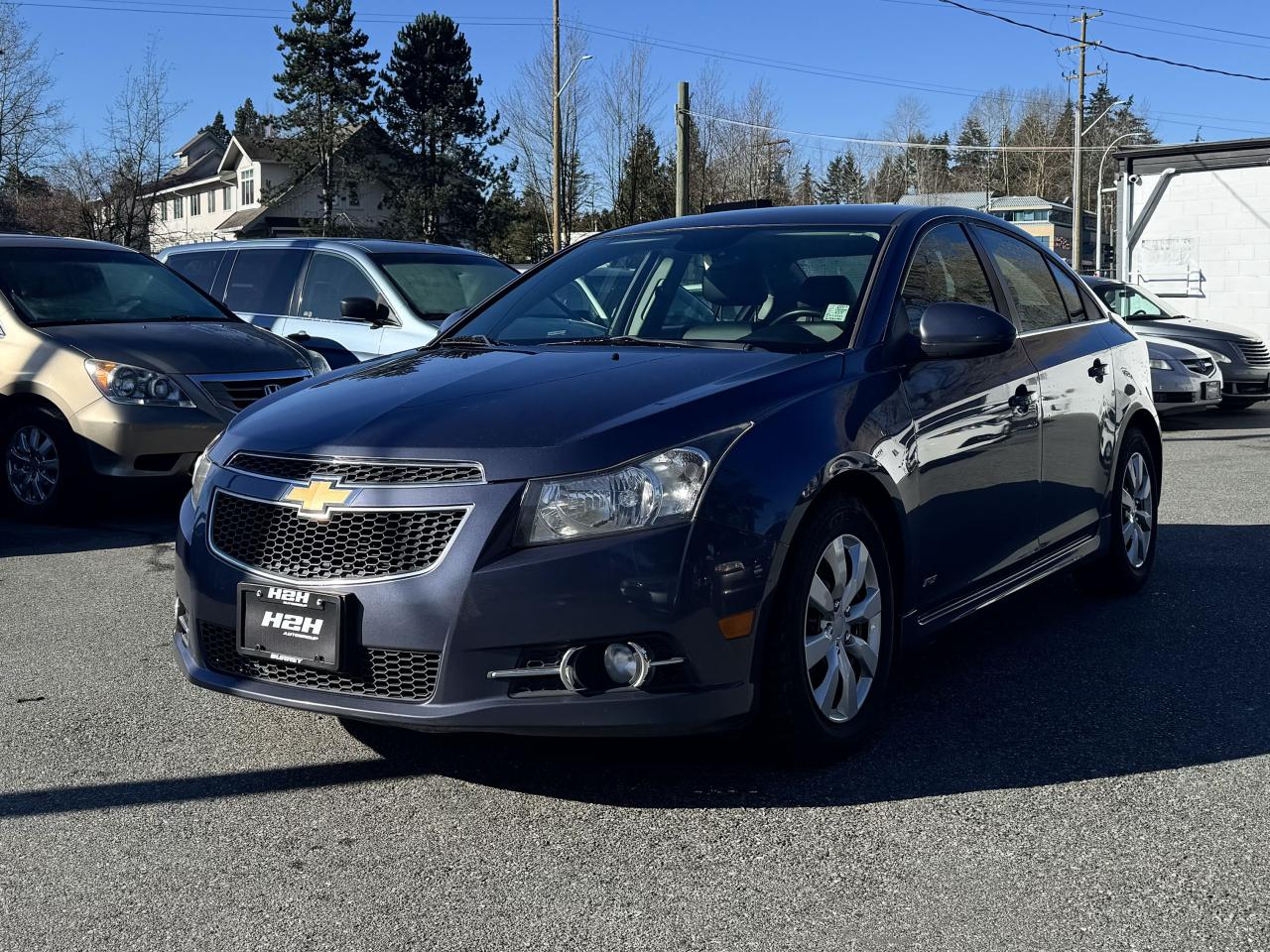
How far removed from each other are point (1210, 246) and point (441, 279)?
37.5ft

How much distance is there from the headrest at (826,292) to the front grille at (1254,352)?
13.1m

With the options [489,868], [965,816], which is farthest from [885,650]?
[489,868]

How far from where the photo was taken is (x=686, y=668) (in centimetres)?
351

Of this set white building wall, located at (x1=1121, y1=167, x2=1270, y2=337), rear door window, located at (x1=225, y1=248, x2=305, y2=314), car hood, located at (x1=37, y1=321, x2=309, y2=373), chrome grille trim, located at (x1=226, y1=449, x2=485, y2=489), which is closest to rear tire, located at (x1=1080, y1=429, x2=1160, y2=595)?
chrome grille trim, located at (x1=226, y1=449, x2=485, y2=489)

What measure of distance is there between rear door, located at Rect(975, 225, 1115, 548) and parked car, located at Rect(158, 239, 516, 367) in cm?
513

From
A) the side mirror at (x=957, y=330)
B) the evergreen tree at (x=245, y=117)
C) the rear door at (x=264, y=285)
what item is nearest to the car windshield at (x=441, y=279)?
the rear door at (x=264, y=285)

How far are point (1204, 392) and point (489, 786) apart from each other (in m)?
12.7

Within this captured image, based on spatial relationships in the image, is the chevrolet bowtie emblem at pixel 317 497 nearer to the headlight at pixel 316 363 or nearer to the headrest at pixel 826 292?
the headrest at pixel 826 292

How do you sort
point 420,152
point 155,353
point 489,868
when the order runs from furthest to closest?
point 420,152, point 155,353, point 489,868

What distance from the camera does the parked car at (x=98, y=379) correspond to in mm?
8109

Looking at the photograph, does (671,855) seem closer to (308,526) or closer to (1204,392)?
(308,526)

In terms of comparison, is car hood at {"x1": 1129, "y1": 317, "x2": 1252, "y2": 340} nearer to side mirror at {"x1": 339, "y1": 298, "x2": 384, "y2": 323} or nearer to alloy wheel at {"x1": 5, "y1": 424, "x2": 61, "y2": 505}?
side mirror at {"x1": 339, "y1": 298, "x2": 384, "y2": 323}

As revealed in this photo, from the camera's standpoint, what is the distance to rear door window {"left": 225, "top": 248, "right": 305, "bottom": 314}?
36.2 feet

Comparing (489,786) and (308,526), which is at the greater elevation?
(308,526)
